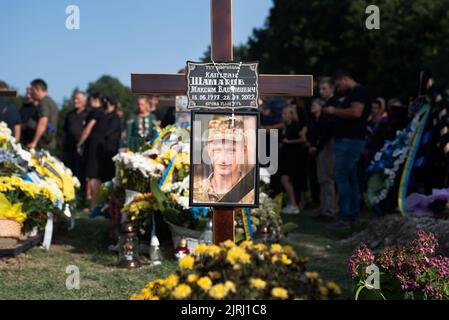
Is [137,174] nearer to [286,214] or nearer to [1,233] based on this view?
[1,233]

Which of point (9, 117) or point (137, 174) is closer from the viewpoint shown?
point (137, 174)

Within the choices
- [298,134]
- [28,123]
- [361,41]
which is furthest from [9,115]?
[361,41]

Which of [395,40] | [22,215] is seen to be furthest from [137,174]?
[395,40]

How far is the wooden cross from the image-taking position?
4242 mm

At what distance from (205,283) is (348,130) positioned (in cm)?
587

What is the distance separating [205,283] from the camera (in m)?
2.85

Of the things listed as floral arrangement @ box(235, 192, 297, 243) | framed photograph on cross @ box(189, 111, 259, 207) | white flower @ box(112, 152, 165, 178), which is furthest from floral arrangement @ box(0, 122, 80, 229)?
framed photograph on cross @ box(189, 111, 259, 207)

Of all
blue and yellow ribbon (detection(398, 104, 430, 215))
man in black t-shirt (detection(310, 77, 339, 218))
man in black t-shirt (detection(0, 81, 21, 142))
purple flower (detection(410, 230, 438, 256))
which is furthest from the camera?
man in black t-shirt (detection(310, 77, 339, 218))

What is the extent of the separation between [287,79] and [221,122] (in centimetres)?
52

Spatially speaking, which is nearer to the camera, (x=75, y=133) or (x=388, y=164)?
(x=388, y=164)

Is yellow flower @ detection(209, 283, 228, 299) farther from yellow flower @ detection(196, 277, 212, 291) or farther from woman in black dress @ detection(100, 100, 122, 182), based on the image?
woman in black dress @ detection(100, 100, 122, 182)

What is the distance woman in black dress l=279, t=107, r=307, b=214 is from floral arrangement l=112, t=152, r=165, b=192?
4394 millimetres

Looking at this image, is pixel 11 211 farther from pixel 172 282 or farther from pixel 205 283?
pixel 205 283

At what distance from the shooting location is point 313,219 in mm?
10250
